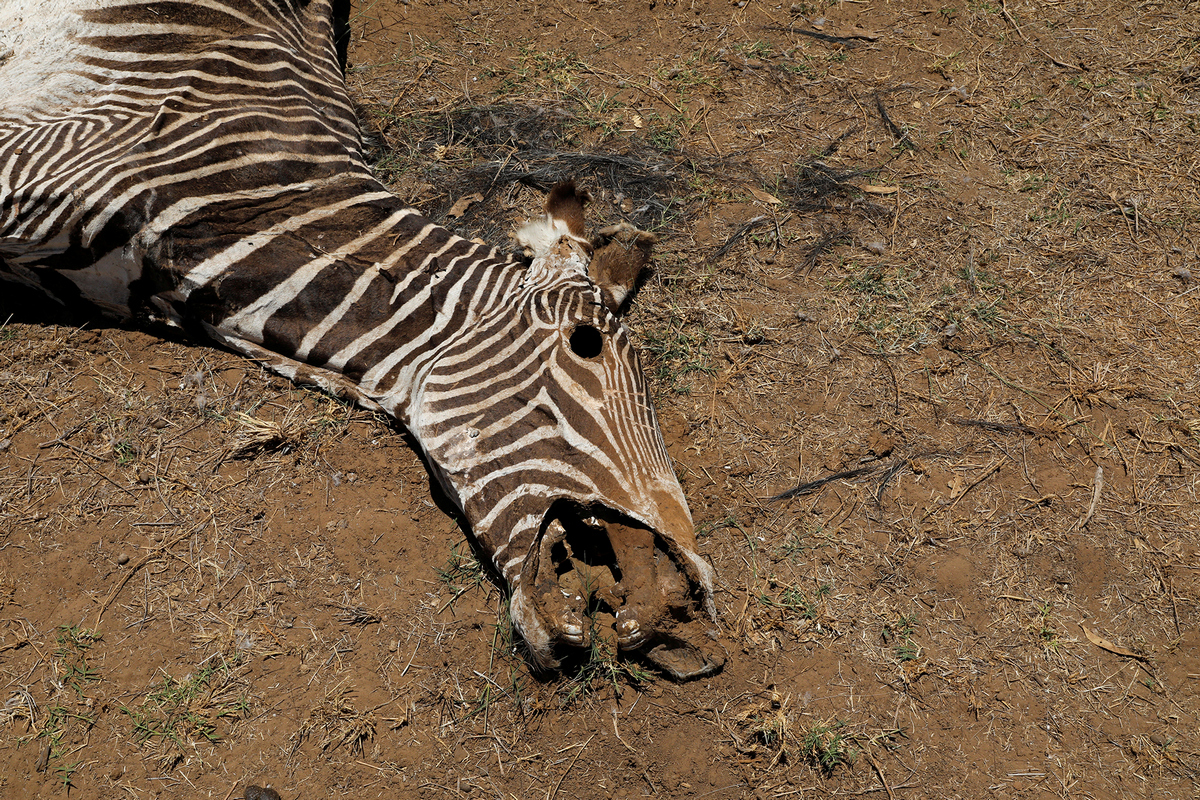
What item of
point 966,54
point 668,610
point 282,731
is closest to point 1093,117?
point 966,54

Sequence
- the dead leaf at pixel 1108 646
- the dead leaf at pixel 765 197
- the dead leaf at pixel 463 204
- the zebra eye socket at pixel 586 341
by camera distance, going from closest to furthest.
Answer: the zebra eye socket at pixel 586 341, the dead leaf at pixel 1108 646, the dead leaf at pixel 463 204, the dead leaf at pixel 765 197

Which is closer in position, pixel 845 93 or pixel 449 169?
pixel 449 169

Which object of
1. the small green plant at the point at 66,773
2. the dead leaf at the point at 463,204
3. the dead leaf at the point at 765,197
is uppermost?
the dead leaf at the point at 463,204

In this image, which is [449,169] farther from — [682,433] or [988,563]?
[988,563]

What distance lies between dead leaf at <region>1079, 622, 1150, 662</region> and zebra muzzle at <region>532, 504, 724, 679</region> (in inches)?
74.3

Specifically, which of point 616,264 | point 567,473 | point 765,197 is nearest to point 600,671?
point 567,473

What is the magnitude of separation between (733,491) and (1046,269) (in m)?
2.61

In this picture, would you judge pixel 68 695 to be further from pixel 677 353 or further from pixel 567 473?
pixel 677 353

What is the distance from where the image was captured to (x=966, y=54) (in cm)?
521

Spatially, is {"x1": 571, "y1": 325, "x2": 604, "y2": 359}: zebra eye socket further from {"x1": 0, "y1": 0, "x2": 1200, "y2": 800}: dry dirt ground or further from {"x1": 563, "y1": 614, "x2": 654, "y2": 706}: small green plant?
{"x1": 563, "y1": 614, "x2": 654, "y2": 706}: small green plant

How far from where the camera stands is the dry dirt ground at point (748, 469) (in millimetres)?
2980

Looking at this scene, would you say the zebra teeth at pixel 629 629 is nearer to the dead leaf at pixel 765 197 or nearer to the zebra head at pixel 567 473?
the zebra head at pixel 567 473

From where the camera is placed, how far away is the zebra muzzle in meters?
2.69

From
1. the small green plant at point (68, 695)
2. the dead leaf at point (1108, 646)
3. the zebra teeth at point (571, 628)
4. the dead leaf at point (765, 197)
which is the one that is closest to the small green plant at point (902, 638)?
the dead leaf at point (1108, 646)
